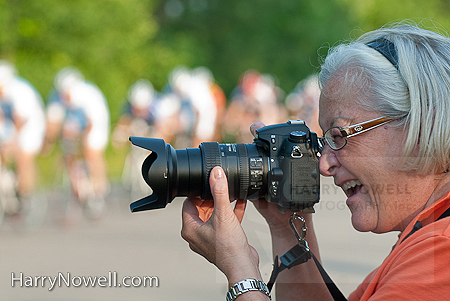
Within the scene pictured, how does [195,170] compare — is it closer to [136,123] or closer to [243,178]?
[243,178]

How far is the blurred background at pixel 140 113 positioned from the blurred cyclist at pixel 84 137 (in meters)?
0.02

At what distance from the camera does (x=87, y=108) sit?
8.23 m

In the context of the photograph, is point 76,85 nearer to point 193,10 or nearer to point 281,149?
point 281,149

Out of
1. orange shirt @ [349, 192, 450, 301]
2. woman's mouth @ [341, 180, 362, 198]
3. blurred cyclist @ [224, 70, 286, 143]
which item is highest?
blurred cyclist @ [224, 70, 286, 143]

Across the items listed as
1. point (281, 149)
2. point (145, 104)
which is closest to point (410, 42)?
point (281, 149)

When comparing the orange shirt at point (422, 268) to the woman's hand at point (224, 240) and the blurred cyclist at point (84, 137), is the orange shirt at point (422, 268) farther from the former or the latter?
the blurred cyclist at point (84, 137)

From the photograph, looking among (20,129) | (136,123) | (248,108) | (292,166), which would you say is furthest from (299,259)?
(248,108)

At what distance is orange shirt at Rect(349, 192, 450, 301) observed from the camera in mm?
1429

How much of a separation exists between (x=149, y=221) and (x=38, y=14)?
10.9m

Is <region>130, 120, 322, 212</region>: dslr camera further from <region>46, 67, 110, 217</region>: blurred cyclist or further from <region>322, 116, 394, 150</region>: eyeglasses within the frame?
<region>46, 67, 110, 217</region>: blurred cyclist

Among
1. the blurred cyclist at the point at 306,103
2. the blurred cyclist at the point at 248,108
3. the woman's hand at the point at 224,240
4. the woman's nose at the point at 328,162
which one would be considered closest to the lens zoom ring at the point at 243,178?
the woman's hand at the point at 224,240

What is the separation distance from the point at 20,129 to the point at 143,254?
257 centimetres

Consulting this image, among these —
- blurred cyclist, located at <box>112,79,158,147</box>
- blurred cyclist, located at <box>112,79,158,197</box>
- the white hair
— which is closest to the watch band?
the white hair

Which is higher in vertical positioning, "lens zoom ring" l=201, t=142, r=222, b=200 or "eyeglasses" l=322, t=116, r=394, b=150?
"eyeglasses" l=322, t=116, r=394, b=150
